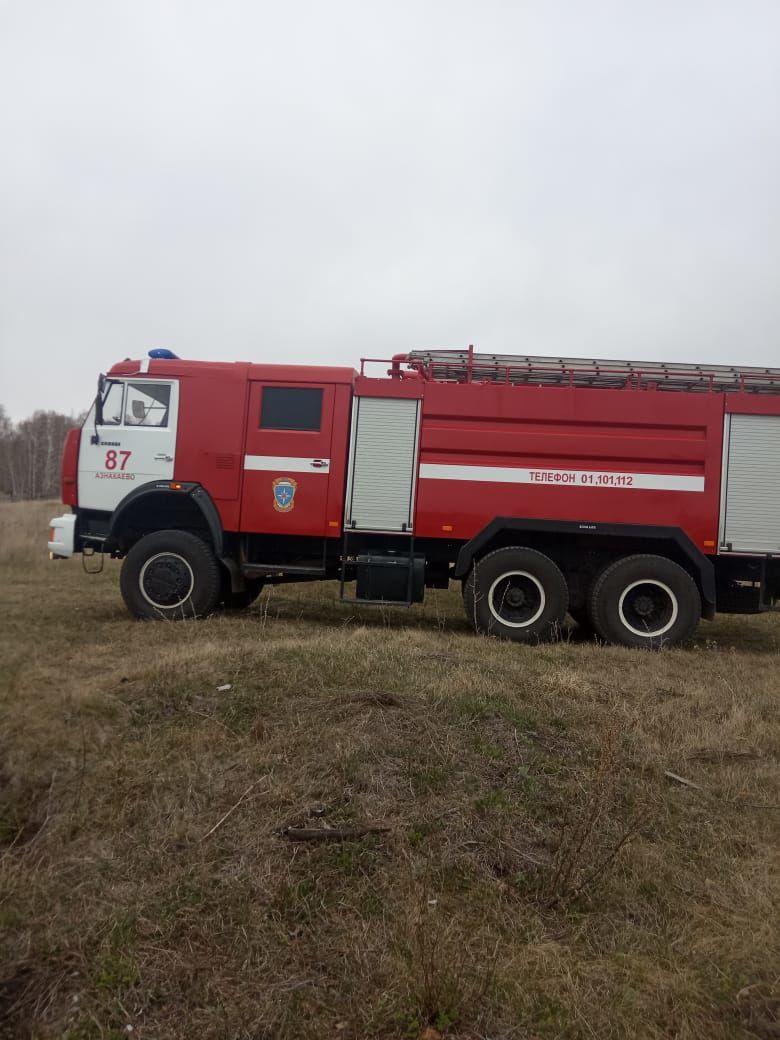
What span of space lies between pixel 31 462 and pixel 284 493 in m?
50.4

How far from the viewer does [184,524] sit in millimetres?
8211

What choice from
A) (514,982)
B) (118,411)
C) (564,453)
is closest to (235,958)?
(514,982)

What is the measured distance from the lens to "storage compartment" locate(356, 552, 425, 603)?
25.3 feet

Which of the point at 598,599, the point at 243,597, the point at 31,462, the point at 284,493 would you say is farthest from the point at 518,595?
the point at 31,462

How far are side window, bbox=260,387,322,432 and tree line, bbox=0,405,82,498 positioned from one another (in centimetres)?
4567

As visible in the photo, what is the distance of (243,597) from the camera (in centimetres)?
912

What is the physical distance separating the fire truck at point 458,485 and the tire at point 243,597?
2.22 feet

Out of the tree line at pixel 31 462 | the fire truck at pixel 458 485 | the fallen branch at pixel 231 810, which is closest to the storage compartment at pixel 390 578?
the fire truck at pixel 458 485

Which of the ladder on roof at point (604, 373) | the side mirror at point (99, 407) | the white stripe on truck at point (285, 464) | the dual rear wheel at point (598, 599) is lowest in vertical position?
the dual rear wheel at point (598, 599)

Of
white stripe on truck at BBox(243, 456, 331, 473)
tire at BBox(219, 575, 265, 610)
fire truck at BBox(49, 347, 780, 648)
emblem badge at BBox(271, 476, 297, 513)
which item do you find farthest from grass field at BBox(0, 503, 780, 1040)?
tire at BBox(219, 575, 265, 610)

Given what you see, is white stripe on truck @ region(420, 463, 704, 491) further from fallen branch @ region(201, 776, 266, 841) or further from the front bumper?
fallen branch @ region(201, 776, 266, 841)

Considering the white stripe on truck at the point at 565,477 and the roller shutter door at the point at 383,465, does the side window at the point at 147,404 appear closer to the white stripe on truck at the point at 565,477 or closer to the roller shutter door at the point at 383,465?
the roller shutter door at the point at 383,465

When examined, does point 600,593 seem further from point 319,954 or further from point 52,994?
point 52,994

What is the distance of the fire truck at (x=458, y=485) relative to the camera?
7.49 metres
